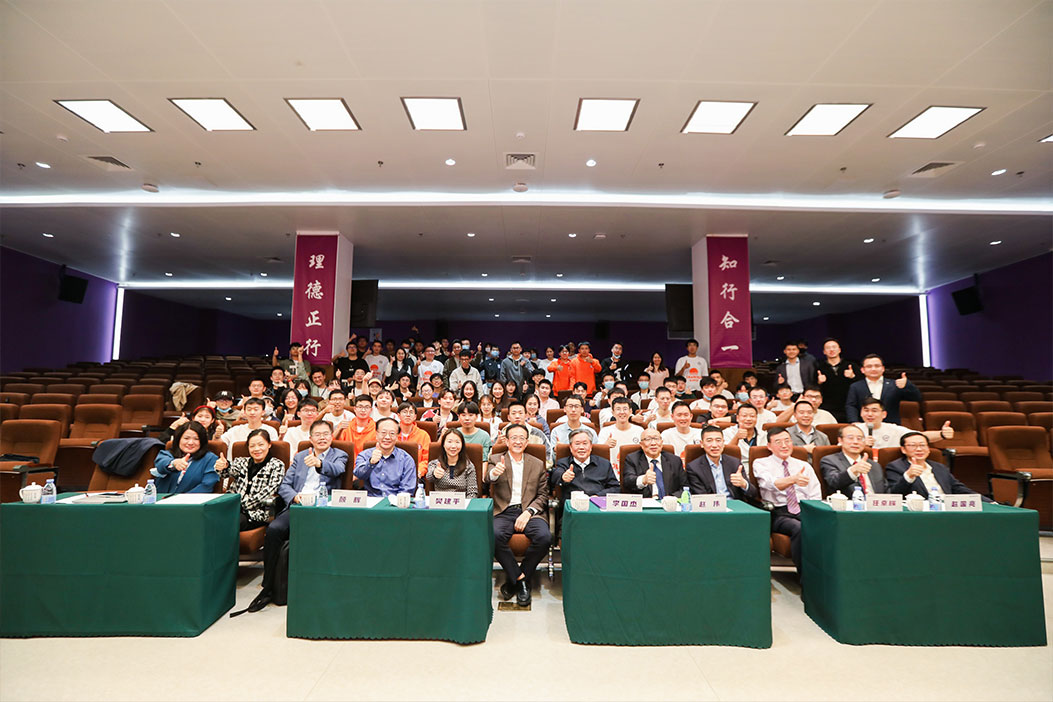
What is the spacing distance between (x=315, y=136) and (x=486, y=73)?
2.24 m

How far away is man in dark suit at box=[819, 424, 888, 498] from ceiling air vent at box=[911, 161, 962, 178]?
4578mm

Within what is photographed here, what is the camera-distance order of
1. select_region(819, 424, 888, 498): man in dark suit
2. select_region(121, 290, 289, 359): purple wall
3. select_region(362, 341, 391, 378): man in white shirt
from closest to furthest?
select_region(819, 424, 888, 498): man in dark suit < select_region(362, 341, 391, 378): man in white shirt < select_region(121, 290, 289, 359): purple wall

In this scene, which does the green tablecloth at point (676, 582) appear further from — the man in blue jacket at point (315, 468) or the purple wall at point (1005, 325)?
the purple wall at point (1005, 325)

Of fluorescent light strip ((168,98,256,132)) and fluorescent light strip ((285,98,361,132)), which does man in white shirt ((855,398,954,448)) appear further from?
fluorescent light strip ((168,98,256,132))

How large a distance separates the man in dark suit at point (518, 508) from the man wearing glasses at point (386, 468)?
55 centimetres

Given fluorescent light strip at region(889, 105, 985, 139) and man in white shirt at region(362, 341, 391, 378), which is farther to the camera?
man in white shirt at region(362, 341, 391, 378)

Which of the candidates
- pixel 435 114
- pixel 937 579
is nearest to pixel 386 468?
pixel 937 579

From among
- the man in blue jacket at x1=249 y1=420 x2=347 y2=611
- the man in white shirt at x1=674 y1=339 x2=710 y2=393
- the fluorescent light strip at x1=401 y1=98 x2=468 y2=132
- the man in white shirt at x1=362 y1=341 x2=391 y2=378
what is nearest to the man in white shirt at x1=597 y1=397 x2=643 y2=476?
the man in blue jacket at x1=249 y1=420 x2=347 y2=611

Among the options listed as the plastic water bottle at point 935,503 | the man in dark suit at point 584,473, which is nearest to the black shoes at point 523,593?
the man in dark suit at point 584,473

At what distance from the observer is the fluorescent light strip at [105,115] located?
5.07m

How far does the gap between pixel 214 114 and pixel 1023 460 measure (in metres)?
8.19

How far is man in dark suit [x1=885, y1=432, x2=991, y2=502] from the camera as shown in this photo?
3.32m

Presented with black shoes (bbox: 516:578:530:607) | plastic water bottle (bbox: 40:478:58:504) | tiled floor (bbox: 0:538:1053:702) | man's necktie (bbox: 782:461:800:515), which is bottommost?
tiled floor (bbox: 0:538:1053:702)

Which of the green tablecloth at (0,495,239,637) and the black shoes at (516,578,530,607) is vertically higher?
the green tablecloth at (0,495,239,637)
